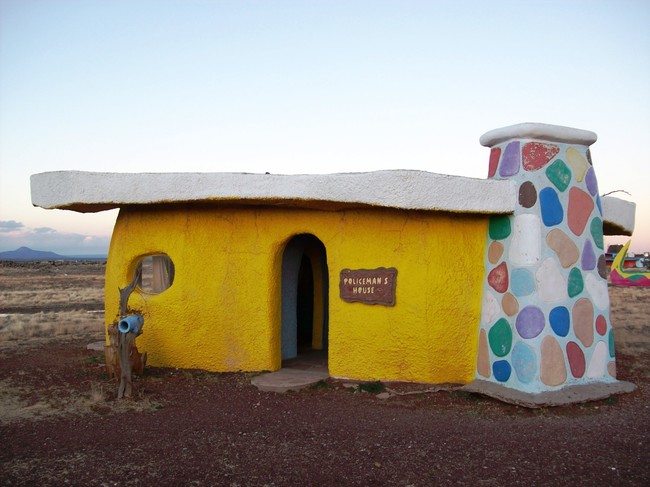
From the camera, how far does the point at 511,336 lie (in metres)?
7.00

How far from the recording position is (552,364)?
6.82m

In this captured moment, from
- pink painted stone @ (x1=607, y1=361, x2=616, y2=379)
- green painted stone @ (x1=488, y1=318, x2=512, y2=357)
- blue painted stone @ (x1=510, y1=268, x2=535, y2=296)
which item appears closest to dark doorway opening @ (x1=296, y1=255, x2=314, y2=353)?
green painted stone @ (x1=488, y1=318, x2=512, y2=357)

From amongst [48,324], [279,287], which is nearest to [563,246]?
[279,287]

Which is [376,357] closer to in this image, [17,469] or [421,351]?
[421,351]

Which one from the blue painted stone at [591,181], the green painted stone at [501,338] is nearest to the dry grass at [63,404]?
the green painted stone at [501,338]

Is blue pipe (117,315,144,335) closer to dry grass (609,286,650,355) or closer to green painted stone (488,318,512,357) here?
green painted stone (488,318,512,357)

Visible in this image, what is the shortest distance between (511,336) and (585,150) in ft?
9.02

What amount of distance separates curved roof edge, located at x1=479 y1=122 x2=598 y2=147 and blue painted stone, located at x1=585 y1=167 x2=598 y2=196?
0.38m

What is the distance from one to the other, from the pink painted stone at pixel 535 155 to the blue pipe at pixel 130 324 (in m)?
5.37

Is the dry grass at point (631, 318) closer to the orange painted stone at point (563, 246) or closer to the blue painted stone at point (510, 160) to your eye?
the orange painted stone at point (563, 246)

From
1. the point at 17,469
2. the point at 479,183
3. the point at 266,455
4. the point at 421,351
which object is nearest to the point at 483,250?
the point at 479,183

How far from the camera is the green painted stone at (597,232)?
7.52 metres

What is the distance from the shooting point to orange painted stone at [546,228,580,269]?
7074mm

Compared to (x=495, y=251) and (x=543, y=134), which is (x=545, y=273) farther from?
(x=543, y=134)
